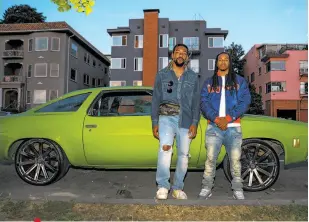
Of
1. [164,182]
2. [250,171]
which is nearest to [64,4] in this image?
[164,182]

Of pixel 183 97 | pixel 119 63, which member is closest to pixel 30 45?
pixel 119 63

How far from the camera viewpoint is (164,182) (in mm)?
4324

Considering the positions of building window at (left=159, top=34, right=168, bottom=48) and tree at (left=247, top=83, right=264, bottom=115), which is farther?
tree at (left=247, top=83, right=264, bottom=115)

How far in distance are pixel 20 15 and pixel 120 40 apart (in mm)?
24594

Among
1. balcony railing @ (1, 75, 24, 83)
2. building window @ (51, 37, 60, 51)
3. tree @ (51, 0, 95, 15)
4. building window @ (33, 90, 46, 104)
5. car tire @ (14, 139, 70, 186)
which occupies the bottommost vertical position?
car tire @ (14, 139, 70, 186)

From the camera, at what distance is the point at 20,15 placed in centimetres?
5616

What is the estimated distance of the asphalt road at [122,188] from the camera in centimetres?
465

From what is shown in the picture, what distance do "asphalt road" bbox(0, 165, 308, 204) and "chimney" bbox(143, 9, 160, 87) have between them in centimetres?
3310

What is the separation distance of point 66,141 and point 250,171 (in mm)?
2716

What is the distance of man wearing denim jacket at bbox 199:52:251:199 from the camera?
14.3 ft

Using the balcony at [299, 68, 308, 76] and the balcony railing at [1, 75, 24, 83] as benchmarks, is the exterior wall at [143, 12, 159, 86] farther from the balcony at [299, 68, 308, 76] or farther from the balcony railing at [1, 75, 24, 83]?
the balcony at [299, 68, 308, 76]

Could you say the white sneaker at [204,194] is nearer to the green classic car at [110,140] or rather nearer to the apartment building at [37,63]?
the green classic car at [110,140]

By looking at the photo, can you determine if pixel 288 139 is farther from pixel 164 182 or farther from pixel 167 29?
pixel 167 29

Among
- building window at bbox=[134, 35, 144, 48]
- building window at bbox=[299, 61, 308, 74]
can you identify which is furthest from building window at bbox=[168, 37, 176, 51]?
building window at bbox=[299, 61, 308, 74]
